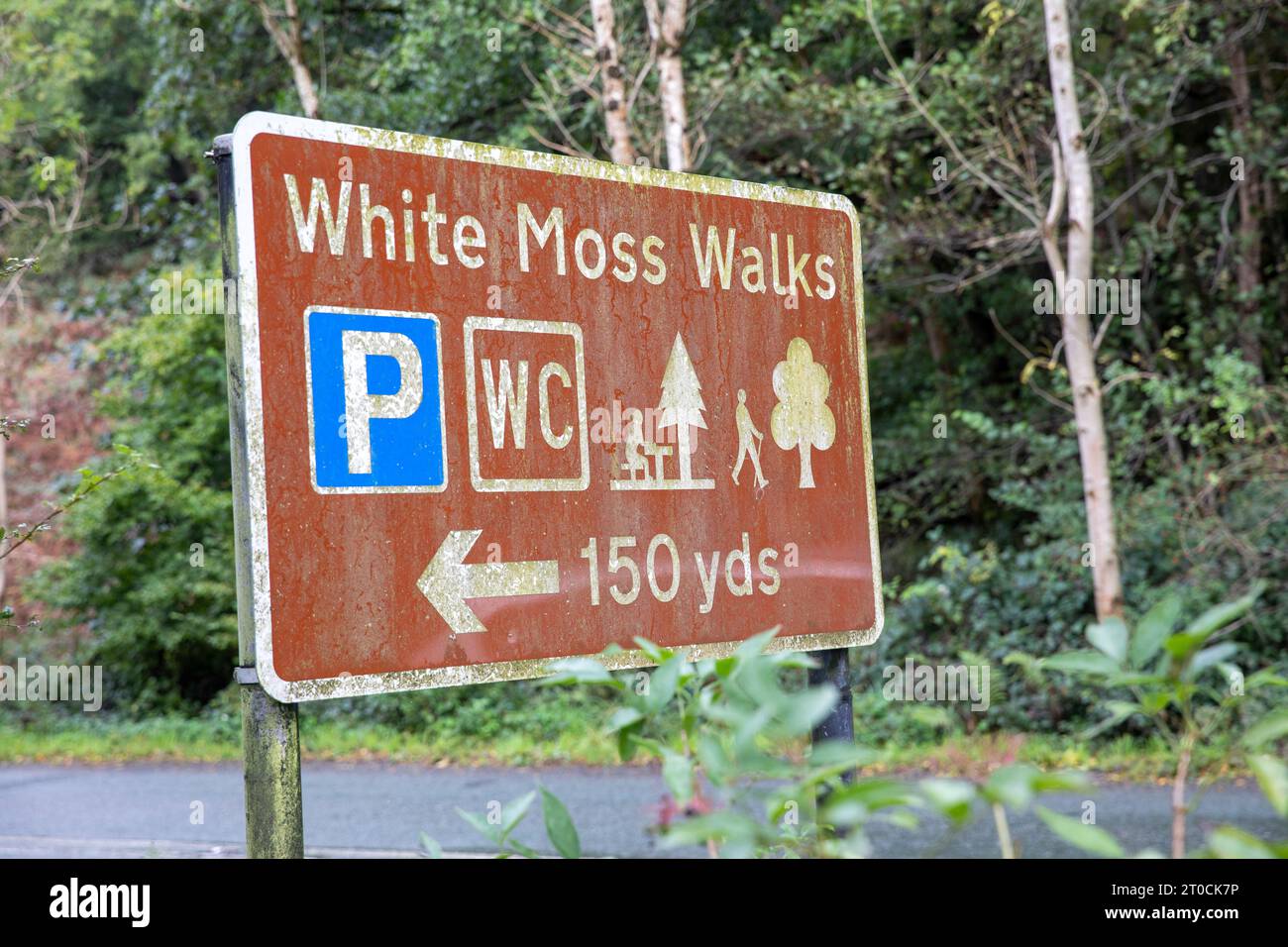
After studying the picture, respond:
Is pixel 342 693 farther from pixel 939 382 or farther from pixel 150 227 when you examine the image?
pixel 150 227

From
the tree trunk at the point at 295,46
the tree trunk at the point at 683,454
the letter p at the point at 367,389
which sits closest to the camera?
the letter p at the point at 367,389

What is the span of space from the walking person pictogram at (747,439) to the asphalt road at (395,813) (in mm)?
3820

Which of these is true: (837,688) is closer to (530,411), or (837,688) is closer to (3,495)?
(530,411)

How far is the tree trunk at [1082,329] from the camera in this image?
34.1 ft

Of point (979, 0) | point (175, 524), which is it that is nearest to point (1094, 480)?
point (979, 0)

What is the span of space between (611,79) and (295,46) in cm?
521

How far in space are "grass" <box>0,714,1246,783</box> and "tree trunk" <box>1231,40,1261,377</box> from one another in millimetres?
4536

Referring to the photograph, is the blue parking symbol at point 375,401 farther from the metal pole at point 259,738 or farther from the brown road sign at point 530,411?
the metal pole at point 259,738

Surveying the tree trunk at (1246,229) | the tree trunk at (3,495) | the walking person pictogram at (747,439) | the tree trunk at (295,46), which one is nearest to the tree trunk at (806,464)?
the walking person pictogram at (747,439)

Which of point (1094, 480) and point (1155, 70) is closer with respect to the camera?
point (1094, 480)

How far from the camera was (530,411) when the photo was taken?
2.63m

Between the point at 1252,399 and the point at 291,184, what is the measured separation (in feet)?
34.4
